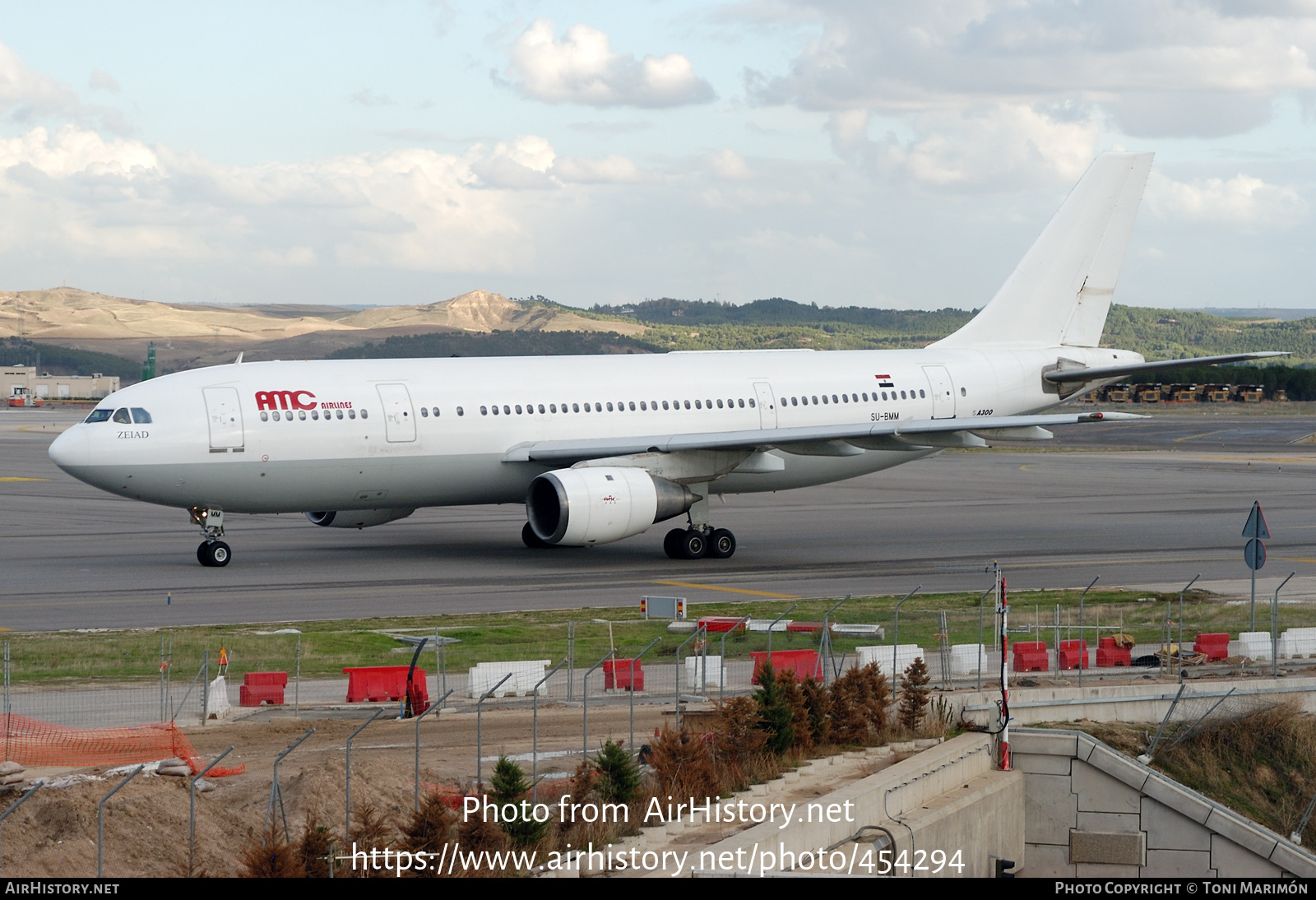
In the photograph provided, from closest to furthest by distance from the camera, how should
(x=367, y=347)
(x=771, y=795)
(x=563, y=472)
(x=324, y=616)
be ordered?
(x=771, y=795), (x=324, y=616), (x=563, y=472), (x=367, y=347)

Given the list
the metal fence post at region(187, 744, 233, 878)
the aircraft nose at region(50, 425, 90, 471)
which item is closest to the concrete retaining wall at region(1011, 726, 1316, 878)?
the metal fence post at region(187, 744, 233, 878)

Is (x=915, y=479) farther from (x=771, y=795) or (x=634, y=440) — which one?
(x=771, y=795)

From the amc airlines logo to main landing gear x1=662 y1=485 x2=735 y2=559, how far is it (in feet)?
32.3

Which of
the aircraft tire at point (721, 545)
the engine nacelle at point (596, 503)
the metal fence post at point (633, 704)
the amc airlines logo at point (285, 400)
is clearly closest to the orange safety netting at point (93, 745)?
the metal fence post at point (633, 704)

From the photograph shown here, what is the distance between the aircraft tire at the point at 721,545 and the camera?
38875mm

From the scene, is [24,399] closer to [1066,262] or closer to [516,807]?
[1066,262]

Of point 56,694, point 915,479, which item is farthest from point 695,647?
point 915,479

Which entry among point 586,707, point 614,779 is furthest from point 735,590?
point 614,779

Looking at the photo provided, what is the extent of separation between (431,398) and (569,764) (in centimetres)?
1965

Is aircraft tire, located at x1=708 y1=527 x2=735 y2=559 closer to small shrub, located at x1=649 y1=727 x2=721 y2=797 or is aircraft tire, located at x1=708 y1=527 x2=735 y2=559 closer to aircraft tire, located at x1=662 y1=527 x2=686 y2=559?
aircraft tire, located at x1=662 y1=527 x2=686 y2=559

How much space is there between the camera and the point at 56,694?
71.2 ft

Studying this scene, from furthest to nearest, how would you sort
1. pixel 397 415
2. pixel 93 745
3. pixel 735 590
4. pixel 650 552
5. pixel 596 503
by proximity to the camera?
pixel 650 552 → pixel 397 415 → pixel 596 503 → pixel 735 590 → pixel 93 745

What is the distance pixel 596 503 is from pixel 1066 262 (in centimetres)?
1954

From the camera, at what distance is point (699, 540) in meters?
38.8
